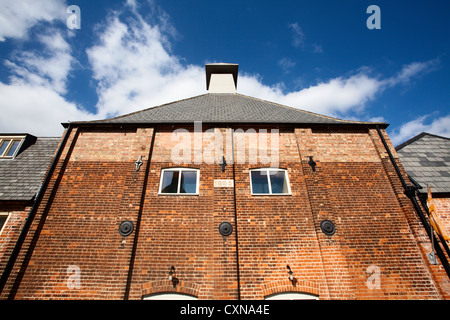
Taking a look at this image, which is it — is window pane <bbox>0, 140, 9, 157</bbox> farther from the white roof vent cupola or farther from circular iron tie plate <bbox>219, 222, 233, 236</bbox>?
the white roof vent cupola

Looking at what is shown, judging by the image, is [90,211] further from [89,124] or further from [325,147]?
[325,147]

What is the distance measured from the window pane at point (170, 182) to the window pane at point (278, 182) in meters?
3.31

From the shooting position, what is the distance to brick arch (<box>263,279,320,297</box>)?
507 cm

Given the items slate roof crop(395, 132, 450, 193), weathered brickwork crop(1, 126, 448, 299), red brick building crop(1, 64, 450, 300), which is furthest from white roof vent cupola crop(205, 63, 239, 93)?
slate roof crop(395, 132, 450, 193)

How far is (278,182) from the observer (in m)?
6.75

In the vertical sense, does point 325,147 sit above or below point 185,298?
above

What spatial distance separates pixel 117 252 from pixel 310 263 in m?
5.40

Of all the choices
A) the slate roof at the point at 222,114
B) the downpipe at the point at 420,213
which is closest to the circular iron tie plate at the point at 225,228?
the slate roof at the point at 222,114

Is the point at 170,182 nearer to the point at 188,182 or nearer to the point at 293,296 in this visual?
Result: the point at 188,182

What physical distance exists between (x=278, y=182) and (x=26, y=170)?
A: 375 inches

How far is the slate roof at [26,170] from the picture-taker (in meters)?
6.42

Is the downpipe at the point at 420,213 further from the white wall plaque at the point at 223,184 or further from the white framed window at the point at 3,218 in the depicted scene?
the white framed window at the point at 3,218
